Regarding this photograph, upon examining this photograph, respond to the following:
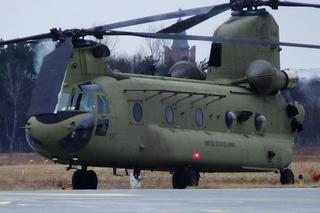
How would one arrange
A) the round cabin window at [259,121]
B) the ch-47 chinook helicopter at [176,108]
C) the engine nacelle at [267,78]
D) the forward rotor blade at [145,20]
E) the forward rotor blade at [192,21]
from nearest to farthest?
the forward rotor blade at [145,20] < the ch-47 chinook helicopter at [176,108] < the forward rotor blade at [192,21] < the engine nacelle at [267,78] < the round cabin window at [259,121]

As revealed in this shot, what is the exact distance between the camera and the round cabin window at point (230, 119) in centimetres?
3775

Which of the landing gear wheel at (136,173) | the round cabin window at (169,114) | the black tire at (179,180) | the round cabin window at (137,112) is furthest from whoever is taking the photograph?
the round cabin window at (169,114)

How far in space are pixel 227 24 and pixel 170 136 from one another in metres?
6.72

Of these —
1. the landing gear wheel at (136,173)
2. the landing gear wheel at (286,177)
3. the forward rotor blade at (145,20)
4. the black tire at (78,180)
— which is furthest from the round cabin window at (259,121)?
the forward rotor blade at (145,20)

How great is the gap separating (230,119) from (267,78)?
201cm

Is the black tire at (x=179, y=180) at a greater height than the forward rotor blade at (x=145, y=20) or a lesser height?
lesser

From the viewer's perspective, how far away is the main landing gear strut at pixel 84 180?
3353 cm

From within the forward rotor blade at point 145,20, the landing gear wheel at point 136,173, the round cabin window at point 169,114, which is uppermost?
the forward rotor blade at point 145,20

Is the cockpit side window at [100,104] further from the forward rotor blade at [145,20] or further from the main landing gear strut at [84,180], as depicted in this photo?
the forward rotor blade at [145,20]

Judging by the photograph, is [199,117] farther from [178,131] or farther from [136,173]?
[136,173]

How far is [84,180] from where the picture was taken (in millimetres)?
33656

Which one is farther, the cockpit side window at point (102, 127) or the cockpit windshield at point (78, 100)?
the cockpit side window at point (102, 127)

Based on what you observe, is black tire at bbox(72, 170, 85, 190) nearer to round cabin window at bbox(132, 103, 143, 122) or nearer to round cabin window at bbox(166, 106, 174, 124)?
round cabin window at bbox(132, 103, 143, 122)

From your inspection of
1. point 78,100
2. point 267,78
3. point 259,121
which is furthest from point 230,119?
point 78,100
